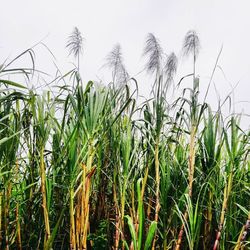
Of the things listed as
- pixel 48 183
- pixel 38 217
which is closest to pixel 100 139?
pixel 48 183

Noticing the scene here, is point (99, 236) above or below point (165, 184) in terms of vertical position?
below

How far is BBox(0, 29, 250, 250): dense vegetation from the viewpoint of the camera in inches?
66.5

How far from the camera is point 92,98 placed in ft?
5.56

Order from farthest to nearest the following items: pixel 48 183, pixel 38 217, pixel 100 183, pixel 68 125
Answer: pixel 100 183
pixel 38 217
pixel 68 125
pixel 48 183

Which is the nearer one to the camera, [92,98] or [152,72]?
[92,98]

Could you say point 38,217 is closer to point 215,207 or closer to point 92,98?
point 92,98

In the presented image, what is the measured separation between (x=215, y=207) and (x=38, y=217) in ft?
2.83

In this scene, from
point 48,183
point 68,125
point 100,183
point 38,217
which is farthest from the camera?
point 100,183

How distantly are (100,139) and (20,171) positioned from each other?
582 millimetres

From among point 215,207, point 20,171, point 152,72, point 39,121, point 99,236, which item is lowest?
point 99,236

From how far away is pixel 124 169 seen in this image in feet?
5.95

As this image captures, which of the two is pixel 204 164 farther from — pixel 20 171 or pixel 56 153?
pixel 20 171

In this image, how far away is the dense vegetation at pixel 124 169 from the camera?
169 cm

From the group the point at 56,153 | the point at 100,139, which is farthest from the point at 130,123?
the point at 56,153
